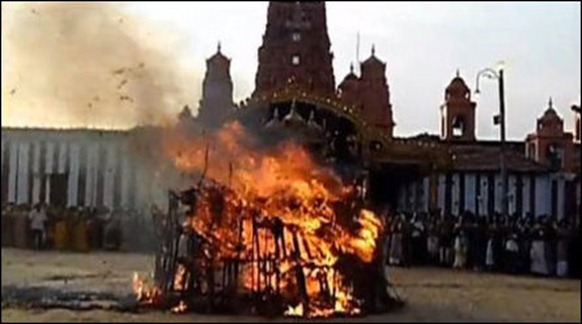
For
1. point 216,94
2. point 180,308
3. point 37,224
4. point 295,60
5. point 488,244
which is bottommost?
point 180,308

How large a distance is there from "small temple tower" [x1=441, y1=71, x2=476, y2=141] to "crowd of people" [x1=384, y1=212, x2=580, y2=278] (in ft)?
70.8

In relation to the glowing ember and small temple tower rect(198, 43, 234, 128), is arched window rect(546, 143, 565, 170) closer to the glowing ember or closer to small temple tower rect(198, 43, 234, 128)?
small temple tower rect(198, 43, 234, 128)

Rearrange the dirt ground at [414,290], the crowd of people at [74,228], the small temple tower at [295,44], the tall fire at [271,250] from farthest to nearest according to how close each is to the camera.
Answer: the small temple tower at [295,44] → the crowd of people at [74,228] → the tall fire at [271,250] → the dirt ground at [414,290]

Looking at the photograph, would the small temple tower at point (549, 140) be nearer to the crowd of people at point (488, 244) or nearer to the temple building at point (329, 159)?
the temple building at point (329, 159)

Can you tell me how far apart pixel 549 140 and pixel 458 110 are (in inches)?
220

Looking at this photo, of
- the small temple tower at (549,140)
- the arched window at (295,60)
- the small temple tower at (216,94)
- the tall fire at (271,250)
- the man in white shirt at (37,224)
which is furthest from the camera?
the arched window at (295,60)

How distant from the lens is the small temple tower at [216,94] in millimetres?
22955

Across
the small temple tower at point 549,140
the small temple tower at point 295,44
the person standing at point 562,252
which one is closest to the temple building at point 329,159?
the small temple tower at point 549,140

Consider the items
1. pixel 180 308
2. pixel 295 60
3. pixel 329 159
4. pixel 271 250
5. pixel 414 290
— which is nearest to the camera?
pixel 180 308

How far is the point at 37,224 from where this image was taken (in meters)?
30.6

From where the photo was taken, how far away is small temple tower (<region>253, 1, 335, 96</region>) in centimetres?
5638

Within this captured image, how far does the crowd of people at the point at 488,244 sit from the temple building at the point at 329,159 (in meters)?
2.89

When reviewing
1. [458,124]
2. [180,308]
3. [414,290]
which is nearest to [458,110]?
[458,124]

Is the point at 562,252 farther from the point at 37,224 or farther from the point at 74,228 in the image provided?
the point at 37,224
